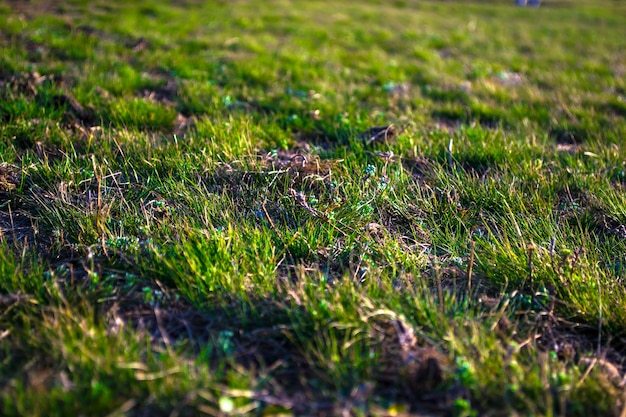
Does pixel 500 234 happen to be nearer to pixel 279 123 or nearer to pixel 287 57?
pixel 279 123

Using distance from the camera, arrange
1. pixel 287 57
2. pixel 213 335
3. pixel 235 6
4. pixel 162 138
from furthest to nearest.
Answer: pixel 235 6
pixel 287 57
pixel 162 138
pixel 213 335

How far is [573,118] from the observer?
556 cm

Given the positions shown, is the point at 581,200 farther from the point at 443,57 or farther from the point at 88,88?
the point at 443,57

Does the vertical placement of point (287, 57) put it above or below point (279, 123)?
above

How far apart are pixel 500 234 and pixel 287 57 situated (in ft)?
16.3

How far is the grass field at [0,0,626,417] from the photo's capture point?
7.06ft

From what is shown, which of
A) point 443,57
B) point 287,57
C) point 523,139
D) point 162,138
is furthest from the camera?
point 443,57

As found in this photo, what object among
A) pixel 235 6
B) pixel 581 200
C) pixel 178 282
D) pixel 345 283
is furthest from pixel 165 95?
pixel 235 6

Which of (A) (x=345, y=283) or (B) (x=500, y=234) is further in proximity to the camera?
(B) (x=500, y=234)

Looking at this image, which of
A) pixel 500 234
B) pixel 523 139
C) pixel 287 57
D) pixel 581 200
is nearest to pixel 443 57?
pixel 287 57

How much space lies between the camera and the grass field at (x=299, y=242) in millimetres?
2152

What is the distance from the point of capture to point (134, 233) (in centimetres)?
308

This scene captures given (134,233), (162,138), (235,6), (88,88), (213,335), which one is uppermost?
(235,6)

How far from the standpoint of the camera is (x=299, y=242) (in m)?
3.06
